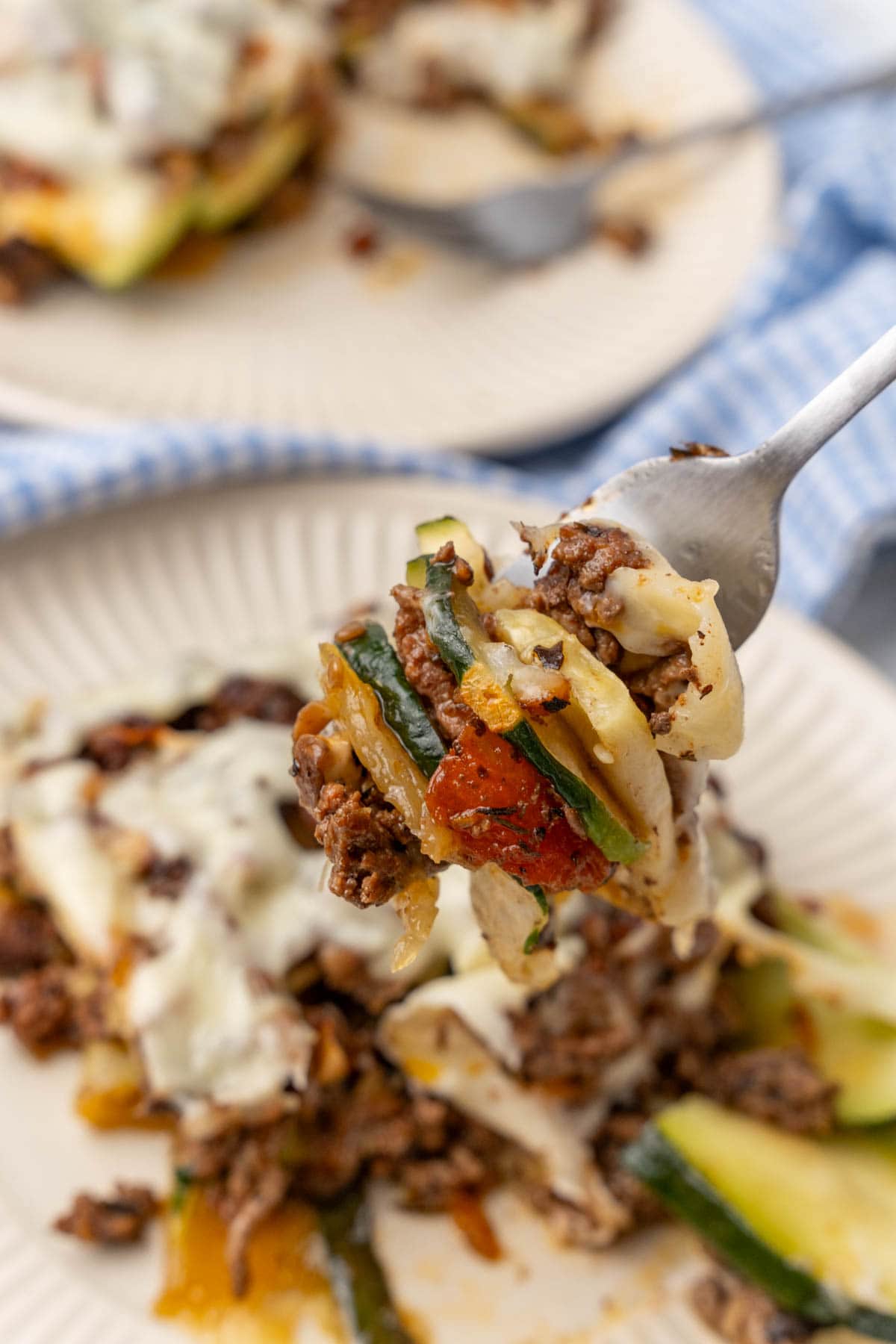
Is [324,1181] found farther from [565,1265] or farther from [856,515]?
[856,515]

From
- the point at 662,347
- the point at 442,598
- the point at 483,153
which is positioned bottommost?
the point at 442,598

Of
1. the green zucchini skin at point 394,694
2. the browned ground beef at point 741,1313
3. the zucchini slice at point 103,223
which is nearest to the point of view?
the green zucchini skin at point 394,694

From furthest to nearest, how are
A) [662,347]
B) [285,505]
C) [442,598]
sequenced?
1. [662,347]
2. [285,505]
3. [442,598]

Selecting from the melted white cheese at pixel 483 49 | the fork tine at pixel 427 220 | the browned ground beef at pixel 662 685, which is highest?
the melted white cheese at pixel 483 49

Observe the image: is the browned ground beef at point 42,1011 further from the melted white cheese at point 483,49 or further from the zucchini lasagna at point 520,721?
the melted white cheese at point 483,49

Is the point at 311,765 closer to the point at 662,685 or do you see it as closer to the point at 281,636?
the point at 662,685

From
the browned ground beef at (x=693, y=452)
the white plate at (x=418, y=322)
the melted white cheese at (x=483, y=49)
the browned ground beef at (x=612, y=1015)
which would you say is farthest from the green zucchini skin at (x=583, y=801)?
the melted white cheese at (x=483, y=49)

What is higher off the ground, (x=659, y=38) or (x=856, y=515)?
(x=659, y=38)

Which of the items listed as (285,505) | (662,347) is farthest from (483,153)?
(285,505)
